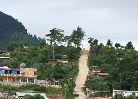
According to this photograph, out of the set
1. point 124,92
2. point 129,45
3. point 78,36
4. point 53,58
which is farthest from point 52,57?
point 124,92

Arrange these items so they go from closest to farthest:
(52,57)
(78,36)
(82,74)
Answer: (82,74) < (52,57) < (78,36)

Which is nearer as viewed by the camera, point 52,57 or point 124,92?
point 124,92

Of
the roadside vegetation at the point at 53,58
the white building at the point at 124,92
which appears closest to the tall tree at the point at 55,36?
the roadside vegetation at the point at 53,58

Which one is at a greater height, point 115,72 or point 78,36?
point 78,36

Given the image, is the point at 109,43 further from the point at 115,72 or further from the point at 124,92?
the point at 124,92

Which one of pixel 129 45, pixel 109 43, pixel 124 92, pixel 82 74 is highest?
pixel 109 43

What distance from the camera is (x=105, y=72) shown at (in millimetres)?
45781

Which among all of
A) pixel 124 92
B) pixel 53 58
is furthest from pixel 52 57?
pixel 124 92

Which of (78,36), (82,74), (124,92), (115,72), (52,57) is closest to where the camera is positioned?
(124,92)

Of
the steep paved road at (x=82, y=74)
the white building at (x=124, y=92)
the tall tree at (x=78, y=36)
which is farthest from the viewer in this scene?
the tall tree at (x=78, y=36)

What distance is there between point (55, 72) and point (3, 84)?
4.16 meters

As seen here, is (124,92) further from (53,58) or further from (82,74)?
(53,58)

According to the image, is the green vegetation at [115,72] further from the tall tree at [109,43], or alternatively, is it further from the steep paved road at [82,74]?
the tall tree at [109,43]

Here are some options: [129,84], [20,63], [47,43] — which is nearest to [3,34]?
[47,43]
